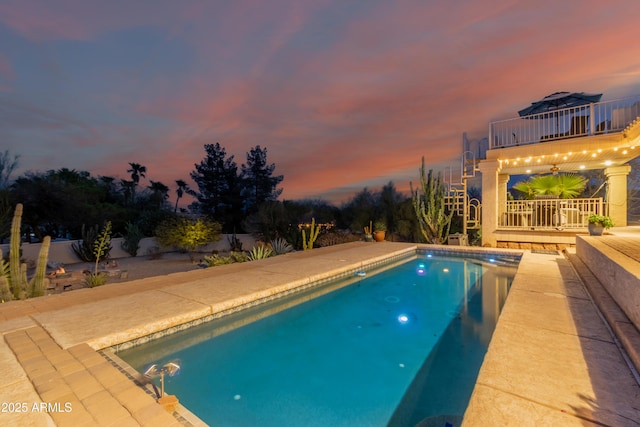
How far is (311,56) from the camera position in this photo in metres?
9.59

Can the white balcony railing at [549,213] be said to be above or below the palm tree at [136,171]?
below

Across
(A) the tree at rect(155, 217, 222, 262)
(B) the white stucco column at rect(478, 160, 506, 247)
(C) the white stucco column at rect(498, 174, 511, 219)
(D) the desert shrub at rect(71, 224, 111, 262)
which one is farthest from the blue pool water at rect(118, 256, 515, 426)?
(D) the desert shrub at rect(71, 224, 111, 262)

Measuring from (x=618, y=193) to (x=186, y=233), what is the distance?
51.4 ft

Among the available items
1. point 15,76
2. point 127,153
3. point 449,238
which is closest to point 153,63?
point 15,76

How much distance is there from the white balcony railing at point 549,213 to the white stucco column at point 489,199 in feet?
2.21

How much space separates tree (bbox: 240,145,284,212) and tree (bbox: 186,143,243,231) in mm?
982

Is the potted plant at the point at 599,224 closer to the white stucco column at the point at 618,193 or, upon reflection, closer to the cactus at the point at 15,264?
the white stucco column at the point at 618,193

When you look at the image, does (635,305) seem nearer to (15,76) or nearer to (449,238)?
(449,238)

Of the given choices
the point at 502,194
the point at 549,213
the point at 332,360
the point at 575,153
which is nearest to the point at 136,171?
the point at 502,194

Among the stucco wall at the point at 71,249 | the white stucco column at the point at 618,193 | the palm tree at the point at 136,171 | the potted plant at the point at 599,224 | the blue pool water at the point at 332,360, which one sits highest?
the palm tree at the point at 136,171

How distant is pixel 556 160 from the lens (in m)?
9.65

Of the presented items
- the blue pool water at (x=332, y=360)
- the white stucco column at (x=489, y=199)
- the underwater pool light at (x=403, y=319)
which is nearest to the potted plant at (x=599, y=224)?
the white stucco column at (x=489, y=199)

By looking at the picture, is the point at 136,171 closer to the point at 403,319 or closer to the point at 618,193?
the point at 403,319

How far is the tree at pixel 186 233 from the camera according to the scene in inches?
422
